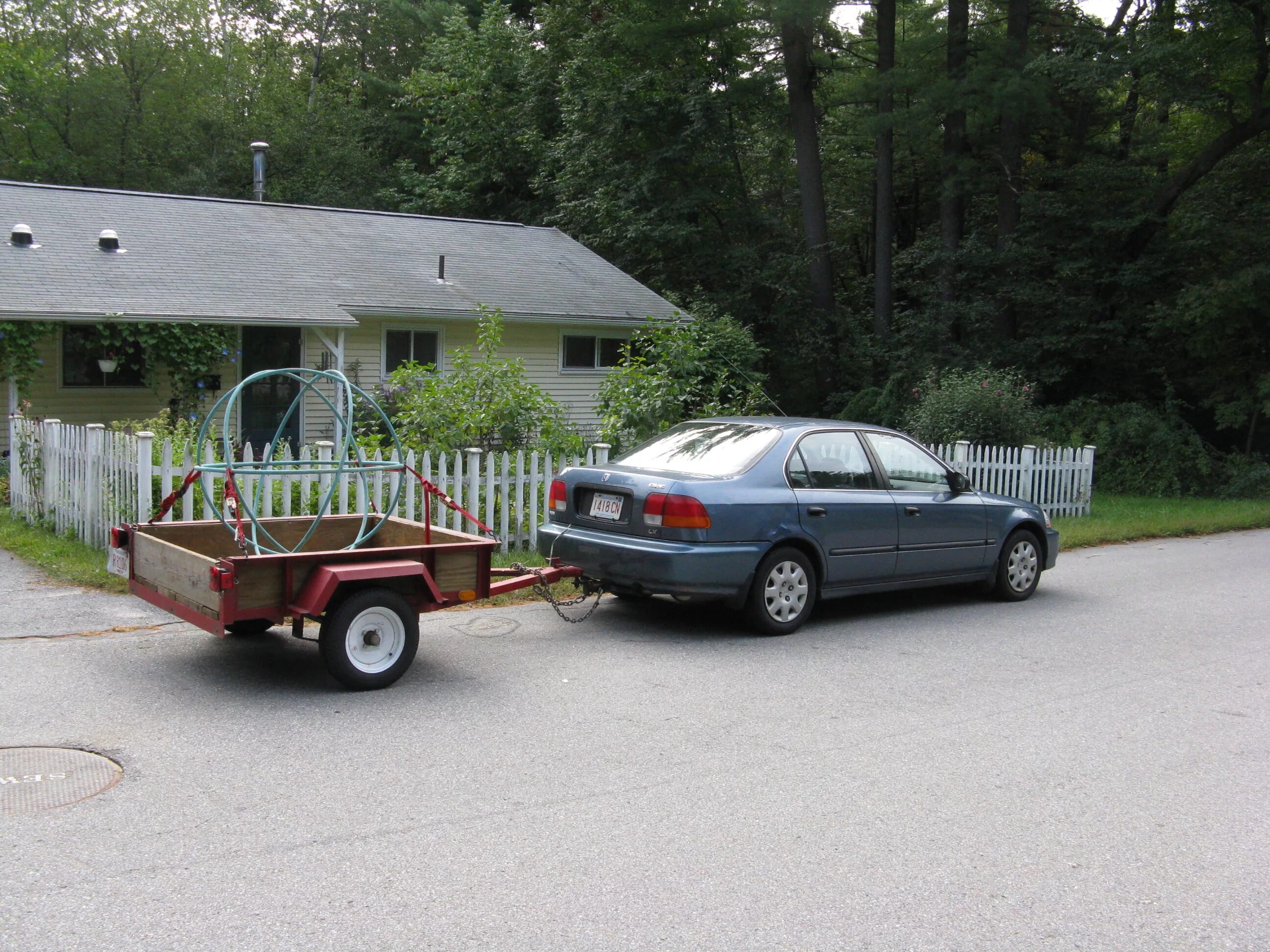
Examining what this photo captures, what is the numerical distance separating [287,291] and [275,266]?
1.33 metres

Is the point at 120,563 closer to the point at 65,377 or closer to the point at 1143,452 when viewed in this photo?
→ the point at 65,377

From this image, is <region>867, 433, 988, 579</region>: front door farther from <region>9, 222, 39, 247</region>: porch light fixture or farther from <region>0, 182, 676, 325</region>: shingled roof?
<region>9, 222, 39, 247</region>: porch light fixture

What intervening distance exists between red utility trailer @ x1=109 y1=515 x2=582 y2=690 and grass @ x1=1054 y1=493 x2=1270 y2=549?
8.99 metres

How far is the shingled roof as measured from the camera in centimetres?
1681

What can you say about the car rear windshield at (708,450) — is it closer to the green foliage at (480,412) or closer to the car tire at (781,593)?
the car tire at (781,593)

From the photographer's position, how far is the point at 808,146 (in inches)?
1054

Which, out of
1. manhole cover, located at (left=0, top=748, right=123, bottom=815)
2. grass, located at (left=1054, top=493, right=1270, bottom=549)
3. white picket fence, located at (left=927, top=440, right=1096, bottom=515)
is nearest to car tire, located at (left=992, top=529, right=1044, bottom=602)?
grass, located at (left=1054, top=493, right=1270, bottom=549)

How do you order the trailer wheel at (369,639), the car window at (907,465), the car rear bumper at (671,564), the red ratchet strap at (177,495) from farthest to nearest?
the car window at (907,465) < the car rear bumper at (671,564) < the red ratchet strap at (177,495) < the trailer wheel at (369,639)

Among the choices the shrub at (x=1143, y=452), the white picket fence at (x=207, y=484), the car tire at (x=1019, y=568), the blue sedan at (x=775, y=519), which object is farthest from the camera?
the shrub at (x=1143, y=452)

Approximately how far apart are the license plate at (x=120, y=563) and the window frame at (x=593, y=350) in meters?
16.2

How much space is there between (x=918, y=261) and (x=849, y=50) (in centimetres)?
687

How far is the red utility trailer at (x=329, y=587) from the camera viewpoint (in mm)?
6039

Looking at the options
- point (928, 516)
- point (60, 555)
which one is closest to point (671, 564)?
point (928, 516)

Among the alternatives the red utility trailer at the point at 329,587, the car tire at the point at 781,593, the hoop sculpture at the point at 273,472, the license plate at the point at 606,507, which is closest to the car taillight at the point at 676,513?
the license plate at the point at 606,507
